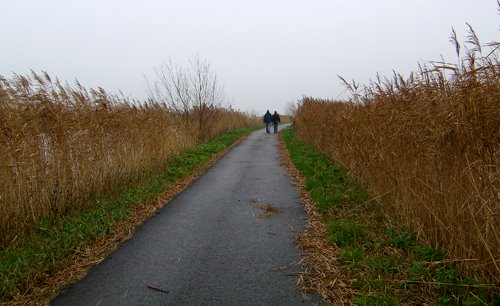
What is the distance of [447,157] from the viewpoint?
4.07 m

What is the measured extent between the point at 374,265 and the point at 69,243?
4007mm

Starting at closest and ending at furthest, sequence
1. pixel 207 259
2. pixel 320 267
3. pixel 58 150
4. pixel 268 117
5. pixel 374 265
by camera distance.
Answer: pixel 374 265 < pixel 320 267 < pixel 207 259 < pixel 58 150 < pixel 268 117

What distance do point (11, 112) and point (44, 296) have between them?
3.28 metres

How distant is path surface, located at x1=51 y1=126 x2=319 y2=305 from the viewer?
357 centimetres

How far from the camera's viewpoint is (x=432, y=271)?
366 centimetres

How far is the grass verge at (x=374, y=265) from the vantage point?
10.8ft

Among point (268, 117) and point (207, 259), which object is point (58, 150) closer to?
point (207, 259)

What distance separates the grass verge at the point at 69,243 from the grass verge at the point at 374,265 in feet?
9.12

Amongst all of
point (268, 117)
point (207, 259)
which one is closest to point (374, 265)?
point (207, 259)

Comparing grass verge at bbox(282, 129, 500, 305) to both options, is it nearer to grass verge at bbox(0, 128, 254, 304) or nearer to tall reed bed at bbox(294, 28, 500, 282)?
tall reed bed at bbox(294, 28, 500, 282)

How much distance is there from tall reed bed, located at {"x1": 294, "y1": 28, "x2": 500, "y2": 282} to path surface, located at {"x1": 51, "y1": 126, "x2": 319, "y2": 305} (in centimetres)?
162

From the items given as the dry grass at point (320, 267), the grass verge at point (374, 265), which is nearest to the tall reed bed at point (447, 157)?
the grass verge at point (374, 265)

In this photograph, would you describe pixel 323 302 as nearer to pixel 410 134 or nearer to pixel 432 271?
pixel 432 271

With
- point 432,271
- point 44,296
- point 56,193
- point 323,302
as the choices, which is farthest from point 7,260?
point 432,271
